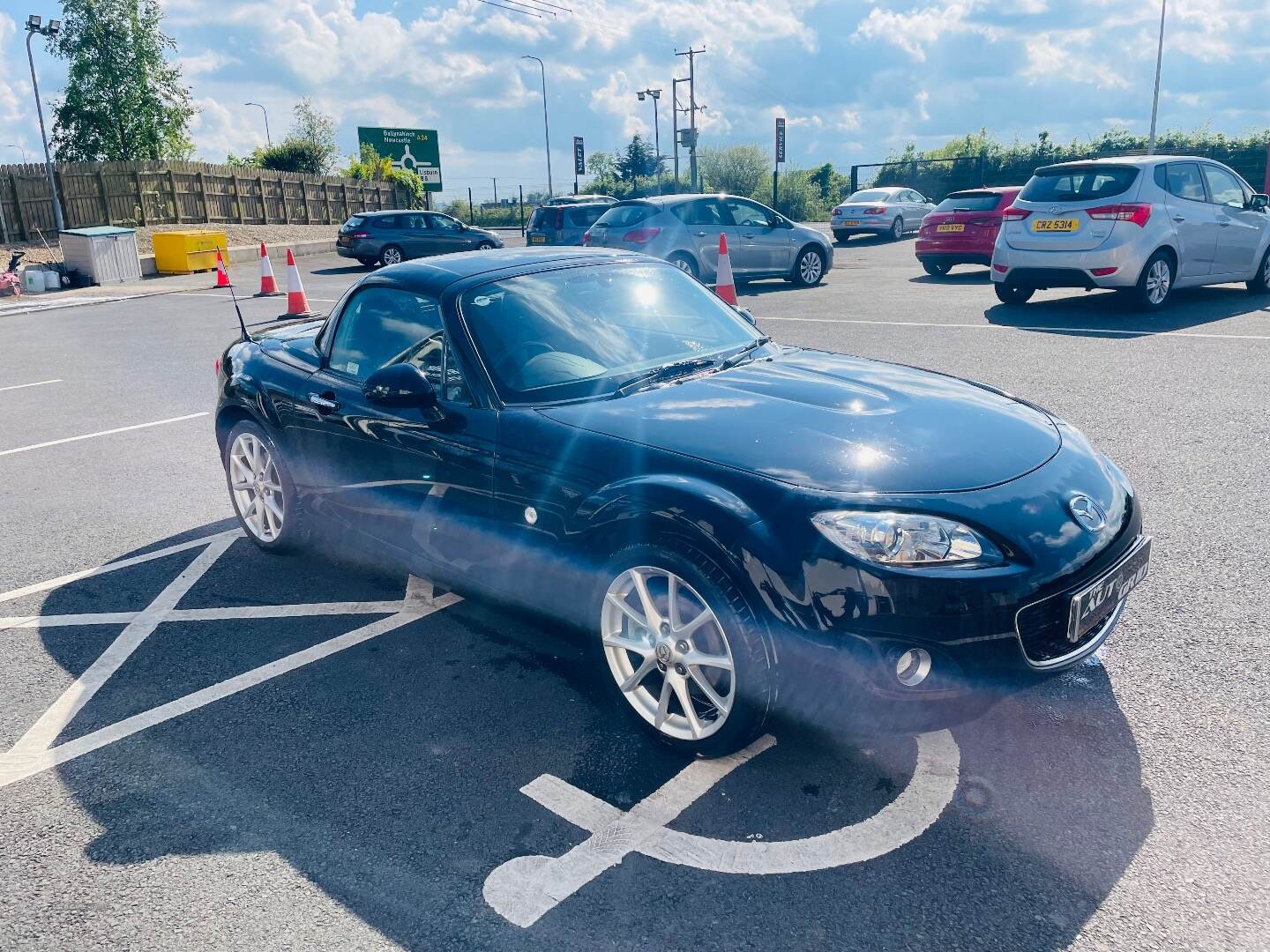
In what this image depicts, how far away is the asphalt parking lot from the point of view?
2428 millimetres

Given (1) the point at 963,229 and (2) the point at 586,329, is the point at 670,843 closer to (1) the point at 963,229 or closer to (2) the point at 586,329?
(2) the point at 586,329

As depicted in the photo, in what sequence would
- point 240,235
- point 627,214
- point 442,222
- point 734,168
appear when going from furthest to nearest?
point 734,168 < point 240,235 < point 442,222 < point 627,214

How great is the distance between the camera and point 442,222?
24859 mm

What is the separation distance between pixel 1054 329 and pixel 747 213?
642 cm

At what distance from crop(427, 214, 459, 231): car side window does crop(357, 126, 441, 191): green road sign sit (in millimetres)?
30929

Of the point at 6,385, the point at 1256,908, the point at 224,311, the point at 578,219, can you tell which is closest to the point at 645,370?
the point at 1256,908

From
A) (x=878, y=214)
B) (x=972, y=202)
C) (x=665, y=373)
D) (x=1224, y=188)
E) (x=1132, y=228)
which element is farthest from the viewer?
Result: (x=878, y=214)

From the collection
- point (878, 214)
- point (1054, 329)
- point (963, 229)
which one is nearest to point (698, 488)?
point (1054, 329)

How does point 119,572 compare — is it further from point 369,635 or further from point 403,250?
point 403,250

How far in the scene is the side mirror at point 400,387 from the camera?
142 inches

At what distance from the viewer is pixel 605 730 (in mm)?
3281

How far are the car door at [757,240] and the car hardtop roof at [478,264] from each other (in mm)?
11557

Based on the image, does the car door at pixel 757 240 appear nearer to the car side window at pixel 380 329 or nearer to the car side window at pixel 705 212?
the car side window at pixel 705 212

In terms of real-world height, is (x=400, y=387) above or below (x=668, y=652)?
above
